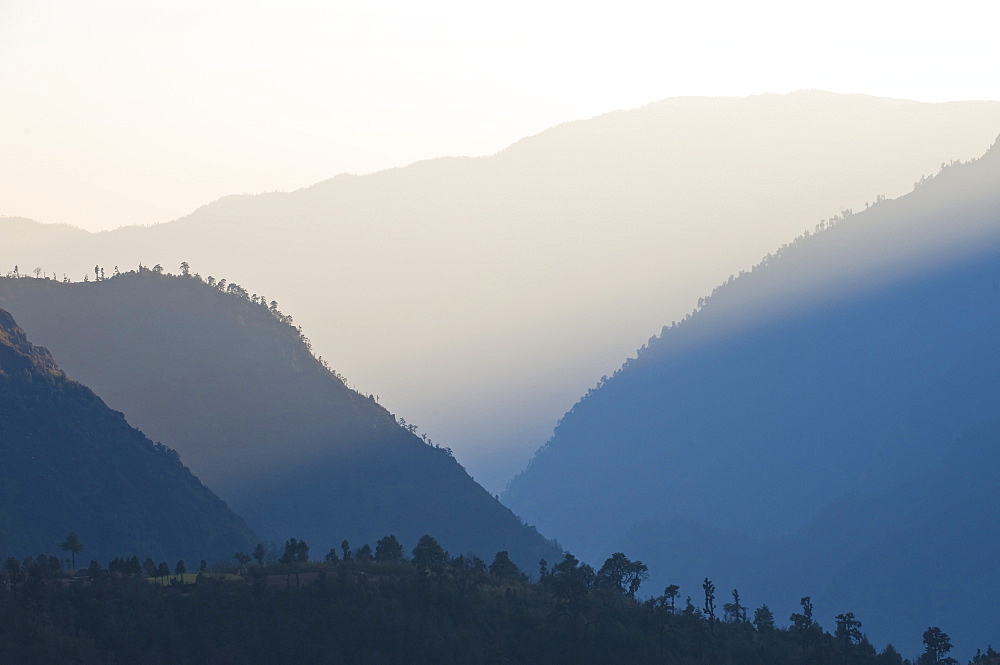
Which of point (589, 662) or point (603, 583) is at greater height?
point (603, 583)

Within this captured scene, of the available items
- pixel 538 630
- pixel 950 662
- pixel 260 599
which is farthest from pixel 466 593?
pixel 950 662

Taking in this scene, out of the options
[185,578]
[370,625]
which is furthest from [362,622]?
[185,578]

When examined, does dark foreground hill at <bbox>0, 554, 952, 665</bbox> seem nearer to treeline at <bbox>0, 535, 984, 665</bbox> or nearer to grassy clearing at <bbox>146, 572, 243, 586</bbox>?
treeline at <bbox>0, 535, 984, 665</bbox>

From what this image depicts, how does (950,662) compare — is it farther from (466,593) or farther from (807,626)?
(466,593)

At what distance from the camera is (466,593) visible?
5915 inches

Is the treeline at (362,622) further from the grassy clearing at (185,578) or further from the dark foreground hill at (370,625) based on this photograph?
the grassy clearing at (185,578)

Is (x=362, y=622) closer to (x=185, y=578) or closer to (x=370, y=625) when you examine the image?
(x=370, y=625)

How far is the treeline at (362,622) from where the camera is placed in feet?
418

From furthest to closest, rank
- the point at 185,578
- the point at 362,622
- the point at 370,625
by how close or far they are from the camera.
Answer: the point at 185,578 < the point at 370,625 < the point at 362,622

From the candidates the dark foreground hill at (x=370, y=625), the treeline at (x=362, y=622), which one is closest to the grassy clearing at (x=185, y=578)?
the treeline at (x=362, y=622)

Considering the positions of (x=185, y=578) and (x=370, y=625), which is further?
(x=185, y=578)

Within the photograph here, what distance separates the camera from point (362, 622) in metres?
138

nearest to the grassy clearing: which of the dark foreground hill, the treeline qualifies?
the treeline

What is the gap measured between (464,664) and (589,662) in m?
12.9
